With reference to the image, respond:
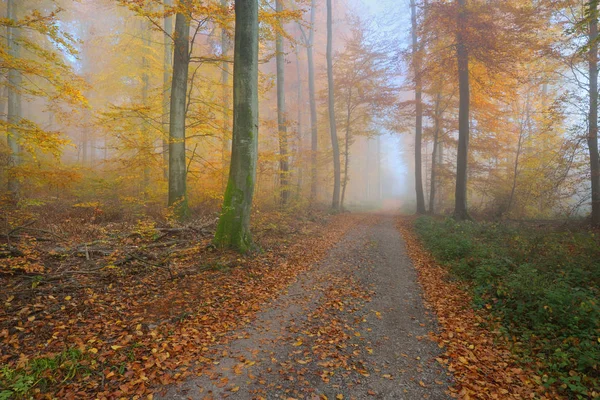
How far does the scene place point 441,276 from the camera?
700 centimetres

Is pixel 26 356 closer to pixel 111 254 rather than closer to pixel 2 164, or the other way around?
pixel 111 254

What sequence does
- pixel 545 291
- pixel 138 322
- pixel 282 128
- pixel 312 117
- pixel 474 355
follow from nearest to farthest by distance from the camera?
pixel 474 355
pixel 138 322
pixel 545 291
pixel 282 128
pixel 312 117

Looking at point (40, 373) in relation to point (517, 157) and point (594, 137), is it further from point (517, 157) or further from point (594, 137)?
point (517, 157)

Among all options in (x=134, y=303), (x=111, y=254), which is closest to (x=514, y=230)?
(x=134, y=303)

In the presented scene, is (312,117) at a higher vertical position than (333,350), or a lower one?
higher

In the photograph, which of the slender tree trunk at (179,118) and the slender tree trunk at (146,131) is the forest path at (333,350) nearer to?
the slender tree trunk at (179,118)

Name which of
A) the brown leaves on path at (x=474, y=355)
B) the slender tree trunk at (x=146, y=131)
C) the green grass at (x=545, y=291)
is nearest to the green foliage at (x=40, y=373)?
the brown leaves on path at (x=474, y=355)

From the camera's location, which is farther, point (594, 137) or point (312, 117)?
point (312, 117)

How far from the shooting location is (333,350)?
153 inches

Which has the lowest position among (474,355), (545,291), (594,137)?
(474,355)

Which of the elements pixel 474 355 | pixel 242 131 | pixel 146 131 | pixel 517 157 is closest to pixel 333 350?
pixel 474 355

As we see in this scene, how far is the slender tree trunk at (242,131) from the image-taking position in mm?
6773

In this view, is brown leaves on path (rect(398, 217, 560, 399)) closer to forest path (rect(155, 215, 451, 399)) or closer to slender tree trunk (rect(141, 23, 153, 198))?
forest path (rect(155, 215, 451, 399))

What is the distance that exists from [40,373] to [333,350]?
10.7 ft
